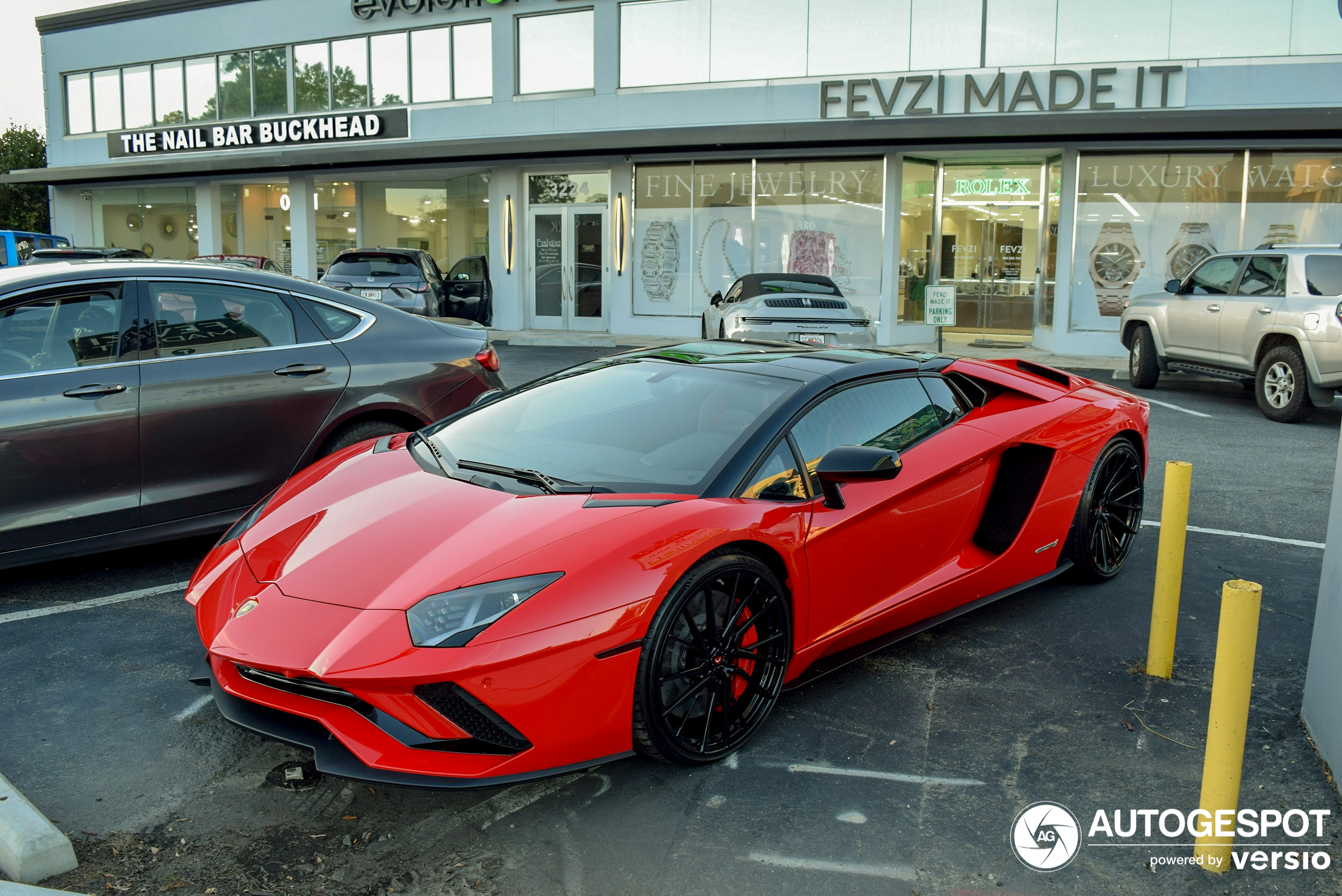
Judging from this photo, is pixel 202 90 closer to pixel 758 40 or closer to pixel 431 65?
pixel 431 65

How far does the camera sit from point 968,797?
317cm

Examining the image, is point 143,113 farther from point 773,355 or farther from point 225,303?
point 773,355

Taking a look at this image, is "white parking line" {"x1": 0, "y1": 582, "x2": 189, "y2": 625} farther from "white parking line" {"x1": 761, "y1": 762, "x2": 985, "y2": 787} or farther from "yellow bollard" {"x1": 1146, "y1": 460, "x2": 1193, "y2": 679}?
"yellow bollard" {"x1": 1146, "y1": 460, "x2": 1193, "y2": 679}

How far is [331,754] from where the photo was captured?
276 cm

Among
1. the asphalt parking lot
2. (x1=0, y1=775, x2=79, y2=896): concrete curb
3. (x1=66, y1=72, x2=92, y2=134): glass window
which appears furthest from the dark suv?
(x1=66, y1=72, x2=92, y2=134): glass window

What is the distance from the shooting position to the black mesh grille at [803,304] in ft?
41.1

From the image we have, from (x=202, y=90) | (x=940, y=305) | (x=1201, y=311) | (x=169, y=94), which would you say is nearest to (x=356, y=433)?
(x=940, y=305)

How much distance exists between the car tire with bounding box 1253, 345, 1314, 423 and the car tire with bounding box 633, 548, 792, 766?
29.7 ft

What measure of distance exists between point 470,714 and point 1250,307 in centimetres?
1089

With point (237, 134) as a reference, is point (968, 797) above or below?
below

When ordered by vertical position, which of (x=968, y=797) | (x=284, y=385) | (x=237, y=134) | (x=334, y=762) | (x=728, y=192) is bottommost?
(x=968, y=797)

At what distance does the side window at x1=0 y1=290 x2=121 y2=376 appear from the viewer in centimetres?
469

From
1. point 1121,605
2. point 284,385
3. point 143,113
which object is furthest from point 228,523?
point 143,113

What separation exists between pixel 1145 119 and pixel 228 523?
15683 millimetres
